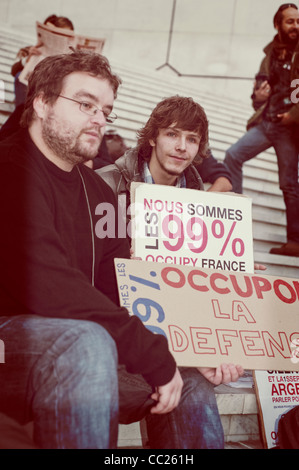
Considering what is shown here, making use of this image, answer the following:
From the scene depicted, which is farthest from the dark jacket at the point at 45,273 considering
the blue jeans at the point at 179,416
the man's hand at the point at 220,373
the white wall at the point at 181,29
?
the white wall at the point at 181,29

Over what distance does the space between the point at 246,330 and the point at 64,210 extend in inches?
24.0

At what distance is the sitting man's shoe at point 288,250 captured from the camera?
9.68ft

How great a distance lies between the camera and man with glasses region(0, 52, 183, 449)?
1.08 meters

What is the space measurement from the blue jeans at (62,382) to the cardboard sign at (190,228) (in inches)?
20.6

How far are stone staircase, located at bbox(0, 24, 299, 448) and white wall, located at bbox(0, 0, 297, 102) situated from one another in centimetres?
16

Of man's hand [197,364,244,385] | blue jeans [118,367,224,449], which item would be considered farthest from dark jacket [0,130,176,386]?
man's hand [197,364,244,385]

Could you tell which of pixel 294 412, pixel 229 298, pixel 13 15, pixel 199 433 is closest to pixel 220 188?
pixel 229 298

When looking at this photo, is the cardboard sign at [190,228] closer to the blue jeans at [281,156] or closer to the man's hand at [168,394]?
the man's hand at [168,394]

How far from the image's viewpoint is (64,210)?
1.36 m

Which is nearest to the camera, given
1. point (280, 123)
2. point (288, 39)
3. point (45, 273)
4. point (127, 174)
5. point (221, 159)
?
point (45, 273)

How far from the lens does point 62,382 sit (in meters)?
1.07

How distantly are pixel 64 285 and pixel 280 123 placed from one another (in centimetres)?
208

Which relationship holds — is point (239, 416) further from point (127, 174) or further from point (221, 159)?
point (221, 159)

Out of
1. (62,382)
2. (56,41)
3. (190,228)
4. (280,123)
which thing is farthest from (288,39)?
(62,382)
